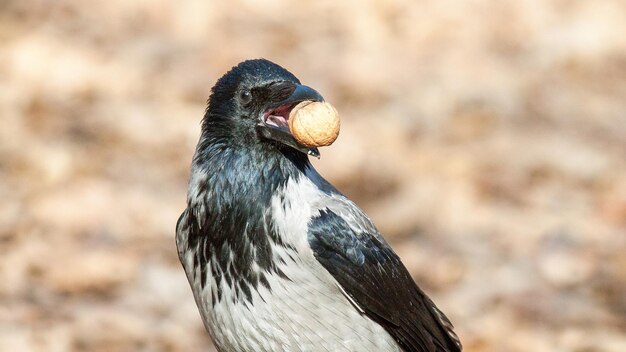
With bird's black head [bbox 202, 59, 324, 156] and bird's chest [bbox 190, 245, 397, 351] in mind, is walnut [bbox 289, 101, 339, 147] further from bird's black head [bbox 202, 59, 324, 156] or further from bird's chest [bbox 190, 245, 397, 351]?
bird's chest [bbox 190, 245, 397, 351]

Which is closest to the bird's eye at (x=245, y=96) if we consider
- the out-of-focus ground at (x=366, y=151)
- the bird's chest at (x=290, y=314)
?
the bird's chest at (x=290, y=314)

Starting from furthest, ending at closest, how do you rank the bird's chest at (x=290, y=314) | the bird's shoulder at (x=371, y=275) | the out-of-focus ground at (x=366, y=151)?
the out-of-focus ground at (x=366, y=151) < the bird's shoulder at (x=371, y=275) < the bird's chest at (x=290, y=314)

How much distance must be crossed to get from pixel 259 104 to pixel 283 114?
4.3 inches

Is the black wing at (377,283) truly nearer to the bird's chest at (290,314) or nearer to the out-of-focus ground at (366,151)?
the bird's chest at (290,314)

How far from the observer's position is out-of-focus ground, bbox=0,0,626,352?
780 centimetres

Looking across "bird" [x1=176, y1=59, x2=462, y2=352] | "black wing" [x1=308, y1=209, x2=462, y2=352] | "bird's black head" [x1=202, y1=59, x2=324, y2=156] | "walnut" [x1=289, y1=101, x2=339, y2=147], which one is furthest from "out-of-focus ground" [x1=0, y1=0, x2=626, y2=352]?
"walnut" [x1=289, y1=101, x2=339, y2=147]

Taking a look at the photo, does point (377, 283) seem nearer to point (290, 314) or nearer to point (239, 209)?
point (290, 314)

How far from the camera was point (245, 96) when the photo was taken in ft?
15.0

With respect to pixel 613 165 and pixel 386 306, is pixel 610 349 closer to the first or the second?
pixel 613 165

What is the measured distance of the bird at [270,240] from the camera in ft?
14.7

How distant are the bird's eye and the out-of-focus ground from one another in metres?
3.05

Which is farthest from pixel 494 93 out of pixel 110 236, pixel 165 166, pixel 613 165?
pixel 110 236

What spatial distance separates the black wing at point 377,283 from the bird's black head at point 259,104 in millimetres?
346

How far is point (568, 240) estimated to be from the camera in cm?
875
